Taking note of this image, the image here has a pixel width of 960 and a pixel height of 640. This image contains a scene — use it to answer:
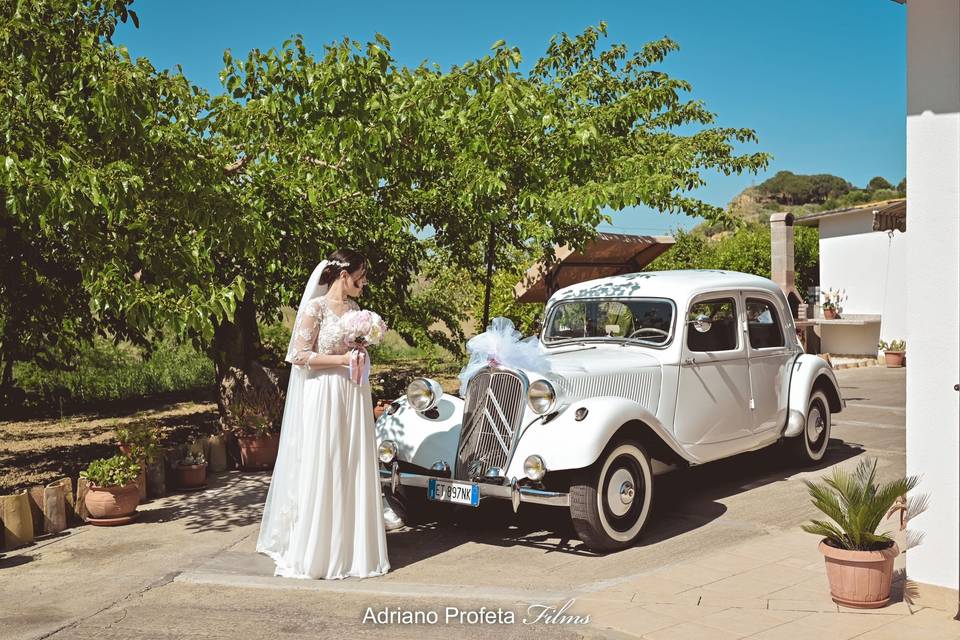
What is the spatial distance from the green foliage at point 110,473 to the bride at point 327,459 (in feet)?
5.89

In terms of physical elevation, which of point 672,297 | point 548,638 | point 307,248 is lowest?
point 548,638

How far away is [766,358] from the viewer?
27.4 feet

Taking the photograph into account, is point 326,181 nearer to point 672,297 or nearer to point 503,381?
point 503,381

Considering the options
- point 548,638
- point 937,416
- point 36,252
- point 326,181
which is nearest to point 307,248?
point 326,181

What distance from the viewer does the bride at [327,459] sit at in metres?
5.73

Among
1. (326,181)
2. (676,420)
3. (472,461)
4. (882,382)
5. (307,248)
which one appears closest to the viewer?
(472,461)

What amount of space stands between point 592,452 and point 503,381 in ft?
3.03

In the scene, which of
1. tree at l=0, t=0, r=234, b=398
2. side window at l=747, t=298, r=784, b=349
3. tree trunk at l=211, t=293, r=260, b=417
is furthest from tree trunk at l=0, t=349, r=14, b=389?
side window at l=747, t=298, r=784, b=349

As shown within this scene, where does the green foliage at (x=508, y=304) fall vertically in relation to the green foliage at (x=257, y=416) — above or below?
above

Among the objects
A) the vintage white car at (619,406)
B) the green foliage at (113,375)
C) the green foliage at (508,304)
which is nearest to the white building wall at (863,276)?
the green foliage at (508,304)

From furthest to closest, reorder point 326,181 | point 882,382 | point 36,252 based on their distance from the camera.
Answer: point 882,382 < point 36,252 < point 326,181

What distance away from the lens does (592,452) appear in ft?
19.6

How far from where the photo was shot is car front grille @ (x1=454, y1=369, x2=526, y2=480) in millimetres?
6418

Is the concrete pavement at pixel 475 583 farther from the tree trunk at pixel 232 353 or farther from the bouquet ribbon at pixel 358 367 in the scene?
the tree trunk at pixel 232 353
